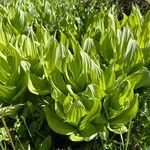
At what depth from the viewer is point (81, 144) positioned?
2.63 m

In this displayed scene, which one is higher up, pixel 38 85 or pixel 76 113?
pixel 38 85

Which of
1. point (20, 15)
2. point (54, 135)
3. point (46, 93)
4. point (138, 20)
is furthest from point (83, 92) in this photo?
point (20, 15)

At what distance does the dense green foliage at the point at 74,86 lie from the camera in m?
2.43

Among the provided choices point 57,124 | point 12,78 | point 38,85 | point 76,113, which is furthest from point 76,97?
point 12,78

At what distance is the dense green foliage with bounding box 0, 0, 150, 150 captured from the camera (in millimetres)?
2434

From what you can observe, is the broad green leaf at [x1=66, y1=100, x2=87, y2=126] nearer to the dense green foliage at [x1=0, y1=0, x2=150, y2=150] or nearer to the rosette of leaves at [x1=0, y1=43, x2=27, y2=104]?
the dense green foliage at [x1=0, y1=0, x2=150, y2=150]

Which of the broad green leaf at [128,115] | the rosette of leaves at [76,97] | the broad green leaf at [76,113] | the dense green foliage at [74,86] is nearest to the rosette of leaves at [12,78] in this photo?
the dense green foliage at [74,86]

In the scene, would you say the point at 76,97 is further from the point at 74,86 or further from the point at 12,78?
the point at 12,78

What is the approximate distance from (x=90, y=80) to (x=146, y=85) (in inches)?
16.1

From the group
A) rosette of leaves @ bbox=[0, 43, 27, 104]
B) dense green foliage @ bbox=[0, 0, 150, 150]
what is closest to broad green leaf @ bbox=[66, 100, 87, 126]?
dense green foliage @ bbox=[0, 0, 150, 150]

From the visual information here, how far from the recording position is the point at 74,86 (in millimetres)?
2541

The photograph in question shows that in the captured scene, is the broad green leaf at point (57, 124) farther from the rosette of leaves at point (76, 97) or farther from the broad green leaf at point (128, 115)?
the broad green leaf at point (128, 115)

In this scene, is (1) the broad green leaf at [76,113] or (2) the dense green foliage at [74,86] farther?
(2) the dense green foliage at [74,86]

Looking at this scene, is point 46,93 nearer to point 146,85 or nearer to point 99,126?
point 99,126
